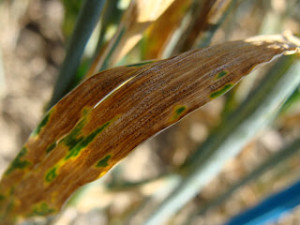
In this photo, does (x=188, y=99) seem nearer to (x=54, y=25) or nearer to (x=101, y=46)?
(x=101, y=46)

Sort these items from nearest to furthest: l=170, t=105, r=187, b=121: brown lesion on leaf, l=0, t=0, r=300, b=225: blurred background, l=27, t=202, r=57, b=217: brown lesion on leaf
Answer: l=170, t=105, r=187, b=121: brown lesion on leaf, l=27, t=202, r=57, b=217: brown lesion on leaf, l=0, t=0, r=300, b=225: blurred background

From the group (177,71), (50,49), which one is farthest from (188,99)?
(50,49)

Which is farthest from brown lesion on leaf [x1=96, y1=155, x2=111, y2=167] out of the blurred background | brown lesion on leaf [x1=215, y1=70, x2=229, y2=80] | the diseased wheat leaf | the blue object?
the blurred background

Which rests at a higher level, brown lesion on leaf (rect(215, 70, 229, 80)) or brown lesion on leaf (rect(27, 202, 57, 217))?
brown lesion on leaf (rect(27, 202, 57, 217))

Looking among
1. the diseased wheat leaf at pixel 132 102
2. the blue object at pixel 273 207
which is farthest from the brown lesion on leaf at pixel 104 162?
the blue object at pixel 273 207

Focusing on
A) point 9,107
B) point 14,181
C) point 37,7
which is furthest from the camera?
point 37,7

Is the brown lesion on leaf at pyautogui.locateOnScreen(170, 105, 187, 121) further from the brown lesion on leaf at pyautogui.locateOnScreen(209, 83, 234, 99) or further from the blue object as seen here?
the blue object
